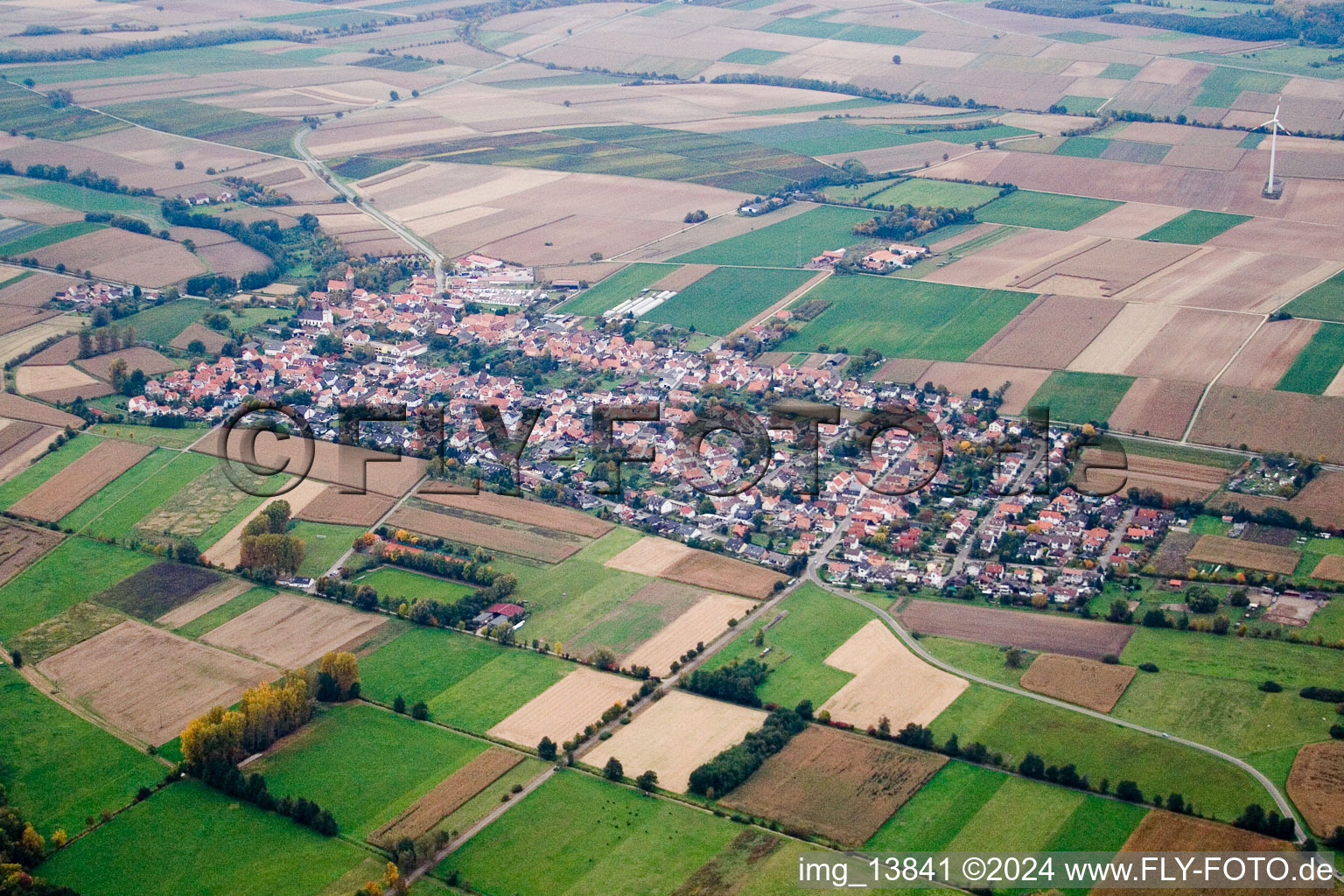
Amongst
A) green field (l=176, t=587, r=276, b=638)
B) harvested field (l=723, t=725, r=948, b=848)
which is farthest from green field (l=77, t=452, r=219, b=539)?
harvested field (l=723, t=725, r=948, b=848)

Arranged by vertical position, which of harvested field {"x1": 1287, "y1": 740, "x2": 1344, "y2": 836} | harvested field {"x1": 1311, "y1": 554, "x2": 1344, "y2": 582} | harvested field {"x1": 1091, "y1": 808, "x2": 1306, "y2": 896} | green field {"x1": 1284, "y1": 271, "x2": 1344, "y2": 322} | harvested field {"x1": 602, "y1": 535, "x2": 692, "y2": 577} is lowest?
harvested field {"x1": 602, "y1": 535, "x2": 692, "y2": 577}

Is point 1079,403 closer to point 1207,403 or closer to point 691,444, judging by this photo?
point 1207,403

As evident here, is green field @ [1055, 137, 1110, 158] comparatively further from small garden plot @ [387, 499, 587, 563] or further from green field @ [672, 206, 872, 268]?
small garden plot @ [387, 499, 587, 563]

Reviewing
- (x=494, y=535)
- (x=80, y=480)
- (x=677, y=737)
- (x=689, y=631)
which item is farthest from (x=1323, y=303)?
(x=80, y=480)

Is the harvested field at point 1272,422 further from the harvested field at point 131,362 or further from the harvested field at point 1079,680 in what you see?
the harvested field at point 131,362

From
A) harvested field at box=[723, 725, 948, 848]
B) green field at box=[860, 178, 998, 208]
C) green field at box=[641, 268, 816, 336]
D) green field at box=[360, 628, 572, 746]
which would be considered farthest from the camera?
green field at box=[860, 178, 998, 208]

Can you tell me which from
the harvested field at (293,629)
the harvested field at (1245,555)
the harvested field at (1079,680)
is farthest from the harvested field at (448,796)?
the harvested field at (1245,555)

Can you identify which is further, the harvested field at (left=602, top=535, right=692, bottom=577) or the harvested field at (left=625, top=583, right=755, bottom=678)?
the harvested field at (left=602, top=535, right=692, bottom=577)

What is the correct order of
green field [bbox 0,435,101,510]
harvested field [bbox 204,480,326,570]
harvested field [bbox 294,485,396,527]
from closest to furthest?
harvested field [bbox 204,480,326,570]
harvested field [bbox 294,485,396,527]
green field [bbox 0,435,101,510]

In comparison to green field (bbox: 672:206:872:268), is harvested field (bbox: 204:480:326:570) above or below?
below
